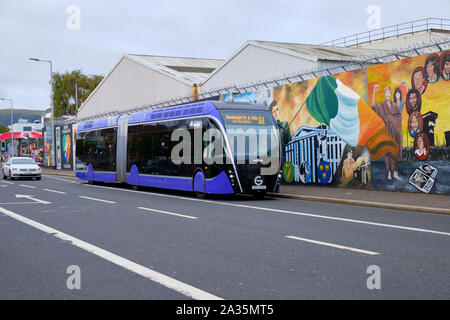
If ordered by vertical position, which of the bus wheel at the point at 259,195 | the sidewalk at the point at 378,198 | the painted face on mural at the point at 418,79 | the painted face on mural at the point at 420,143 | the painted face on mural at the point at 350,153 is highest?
the painted face on mural at the point at 418,79

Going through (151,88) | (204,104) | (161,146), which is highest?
(151,88)

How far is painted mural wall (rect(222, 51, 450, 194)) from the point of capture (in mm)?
16156

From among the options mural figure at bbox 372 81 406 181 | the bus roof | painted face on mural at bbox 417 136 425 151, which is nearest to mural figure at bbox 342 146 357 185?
mural figure at bbox 372 81 406 181

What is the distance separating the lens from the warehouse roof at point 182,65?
138 feet

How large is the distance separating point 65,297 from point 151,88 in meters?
37.7

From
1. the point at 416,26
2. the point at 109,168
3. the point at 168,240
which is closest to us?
the point at 168,240

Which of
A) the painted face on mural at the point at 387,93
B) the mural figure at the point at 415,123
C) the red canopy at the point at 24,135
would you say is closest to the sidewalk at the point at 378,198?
the mural figure at the point at 415,123

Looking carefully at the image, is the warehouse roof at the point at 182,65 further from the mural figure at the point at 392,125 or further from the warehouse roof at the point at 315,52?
the mural figure at the point at 392,125

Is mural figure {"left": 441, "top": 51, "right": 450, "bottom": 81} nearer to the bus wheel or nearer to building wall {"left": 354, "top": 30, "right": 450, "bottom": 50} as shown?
the bus wheel

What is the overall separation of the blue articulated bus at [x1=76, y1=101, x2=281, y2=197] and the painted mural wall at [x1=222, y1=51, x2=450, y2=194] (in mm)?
3493

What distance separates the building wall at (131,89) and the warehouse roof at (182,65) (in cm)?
49

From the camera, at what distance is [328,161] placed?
20484mm
